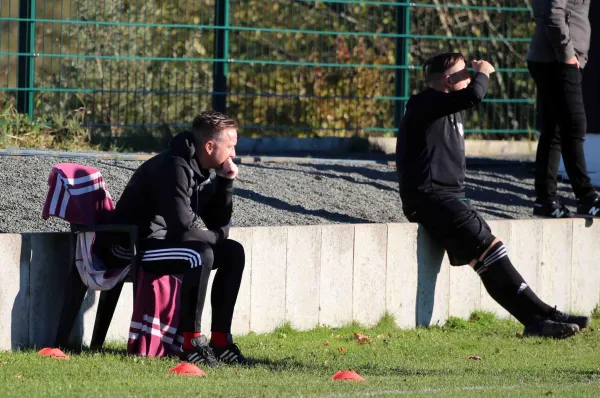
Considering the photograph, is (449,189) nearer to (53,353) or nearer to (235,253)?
(235,253)

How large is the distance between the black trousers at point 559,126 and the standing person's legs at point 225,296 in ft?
13.5

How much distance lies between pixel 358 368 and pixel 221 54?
6.92 metres

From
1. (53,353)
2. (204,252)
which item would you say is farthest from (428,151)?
(53,353)

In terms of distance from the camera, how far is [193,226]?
7336 millimetres

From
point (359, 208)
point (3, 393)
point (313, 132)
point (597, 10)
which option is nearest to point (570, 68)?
point (359, 208)

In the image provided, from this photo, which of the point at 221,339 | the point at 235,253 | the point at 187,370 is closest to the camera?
the point at 187,370

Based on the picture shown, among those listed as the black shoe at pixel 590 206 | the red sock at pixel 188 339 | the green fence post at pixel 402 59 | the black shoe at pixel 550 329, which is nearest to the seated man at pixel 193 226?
the red sock at pixel 188 339

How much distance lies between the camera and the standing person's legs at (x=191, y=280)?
23.2ft

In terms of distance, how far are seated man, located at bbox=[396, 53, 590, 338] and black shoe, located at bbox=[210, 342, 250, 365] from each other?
2.41 m

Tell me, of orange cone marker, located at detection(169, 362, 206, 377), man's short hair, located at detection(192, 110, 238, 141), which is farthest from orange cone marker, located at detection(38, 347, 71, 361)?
man's short hair, located at detection(192, 110, 238, 141)

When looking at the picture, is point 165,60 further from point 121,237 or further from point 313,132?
point 121,237

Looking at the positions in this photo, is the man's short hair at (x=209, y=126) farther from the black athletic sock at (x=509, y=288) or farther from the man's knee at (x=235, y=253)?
the black athletic sock at (x=509, y=288)

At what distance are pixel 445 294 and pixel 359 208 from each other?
139 centimetres

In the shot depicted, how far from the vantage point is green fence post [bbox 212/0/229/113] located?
13.6 metres
